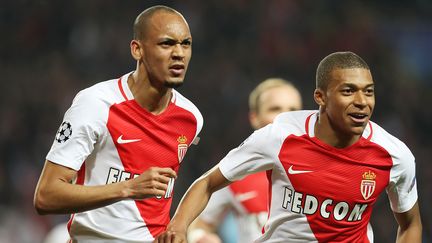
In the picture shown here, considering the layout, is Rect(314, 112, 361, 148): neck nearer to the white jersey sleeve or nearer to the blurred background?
the white jersey sleeve

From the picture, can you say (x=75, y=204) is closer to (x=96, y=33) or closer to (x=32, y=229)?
(x=32, y=229)

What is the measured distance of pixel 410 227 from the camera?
5.12 m

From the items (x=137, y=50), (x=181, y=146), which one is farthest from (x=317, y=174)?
(x=137, y=50)

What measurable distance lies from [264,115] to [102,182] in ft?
6.04

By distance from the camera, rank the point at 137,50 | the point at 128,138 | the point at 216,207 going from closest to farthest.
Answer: the point at 128,138
the point at 137,50
the point at 216,207

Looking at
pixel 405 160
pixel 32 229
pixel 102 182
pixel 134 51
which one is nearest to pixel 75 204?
pixel 102 182

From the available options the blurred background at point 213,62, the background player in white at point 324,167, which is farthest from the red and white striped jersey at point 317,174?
the blurred background at point 213,62

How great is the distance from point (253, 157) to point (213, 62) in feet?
24.7

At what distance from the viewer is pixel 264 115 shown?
21.0 feet

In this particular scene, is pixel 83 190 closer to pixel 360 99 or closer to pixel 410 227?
pixel 360 99

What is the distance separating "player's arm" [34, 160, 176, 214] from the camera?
437 centimetres

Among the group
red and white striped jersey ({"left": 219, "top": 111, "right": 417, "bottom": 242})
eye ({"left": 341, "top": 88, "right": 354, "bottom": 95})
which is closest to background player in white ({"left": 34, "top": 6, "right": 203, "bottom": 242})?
red and white striped jersey ({"left": 219, "top": 111, "right": 417, "bottom": 242})

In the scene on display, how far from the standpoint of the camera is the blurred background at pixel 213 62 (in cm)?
1112

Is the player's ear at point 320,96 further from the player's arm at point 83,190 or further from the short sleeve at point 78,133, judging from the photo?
the short sleeve at point 78,133
